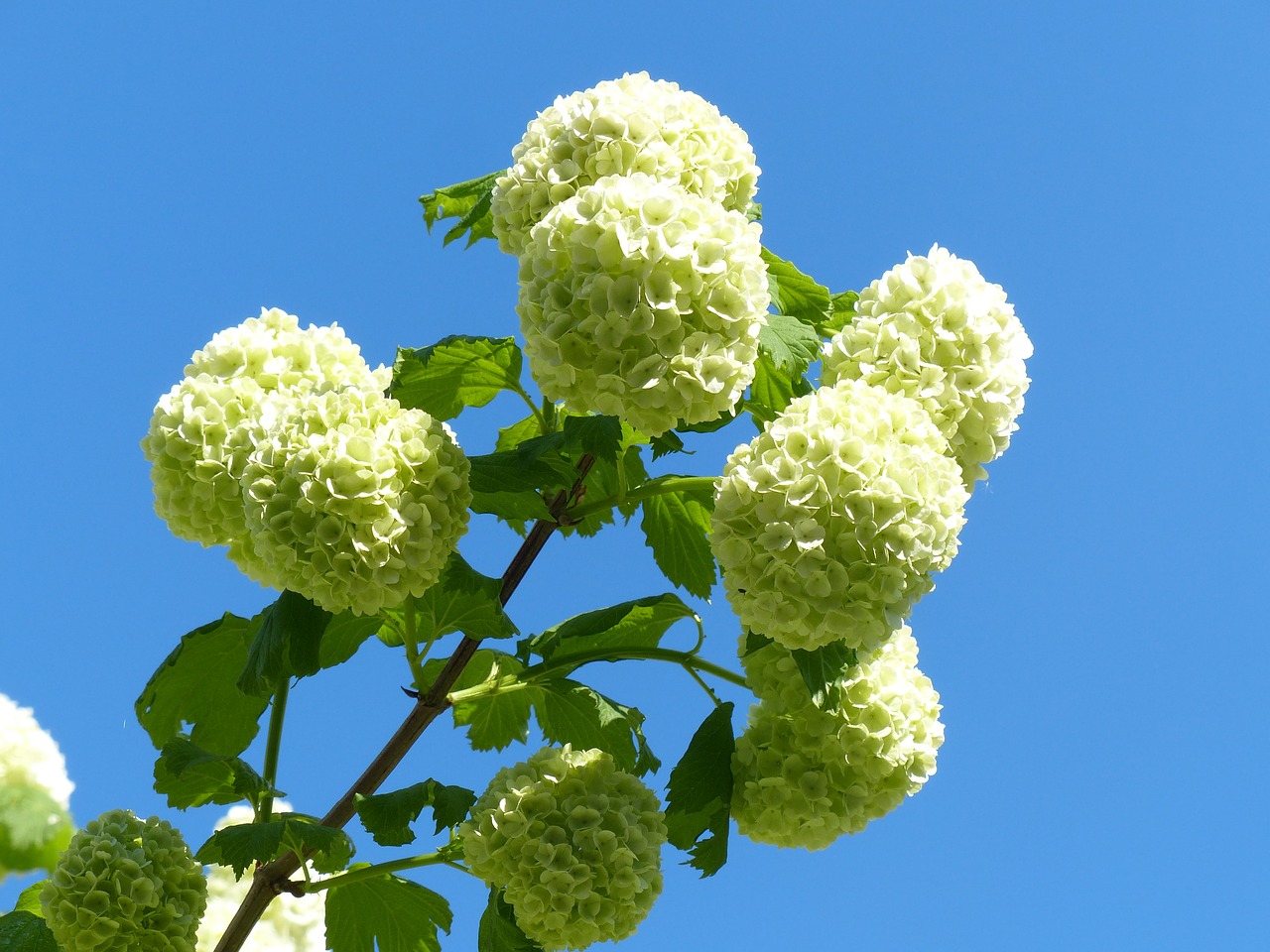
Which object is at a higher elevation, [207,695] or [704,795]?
[207,695]

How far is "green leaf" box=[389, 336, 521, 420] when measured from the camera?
3.35 metres

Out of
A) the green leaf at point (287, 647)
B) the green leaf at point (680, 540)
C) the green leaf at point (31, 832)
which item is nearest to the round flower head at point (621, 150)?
the green leaf at point (680, 540)

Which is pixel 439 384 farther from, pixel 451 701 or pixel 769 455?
pixel 769 455

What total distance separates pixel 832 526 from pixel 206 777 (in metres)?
→ 1.65

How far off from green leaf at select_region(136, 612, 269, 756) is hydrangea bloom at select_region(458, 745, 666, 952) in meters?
0.95

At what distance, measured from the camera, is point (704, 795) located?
3.23 meters

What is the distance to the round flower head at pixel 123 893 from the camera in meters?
3.17

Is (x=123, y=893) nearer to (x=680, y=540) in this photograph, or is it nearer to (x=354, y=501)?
(x=354, y=501)

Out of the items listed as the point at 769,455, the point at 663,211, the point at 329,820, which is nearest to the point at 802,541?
the point at 769,455

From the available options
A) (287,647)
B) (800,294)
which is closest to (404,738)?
(287,647)

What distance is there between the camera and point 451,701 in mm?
3311

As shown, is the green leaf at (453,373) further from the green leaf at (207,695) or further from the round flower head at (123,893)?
the round flower head at (123,893)

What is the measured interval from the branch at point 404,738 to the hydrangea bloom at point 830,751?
61cm

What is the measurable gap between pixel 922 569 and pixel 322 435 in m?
1.27
